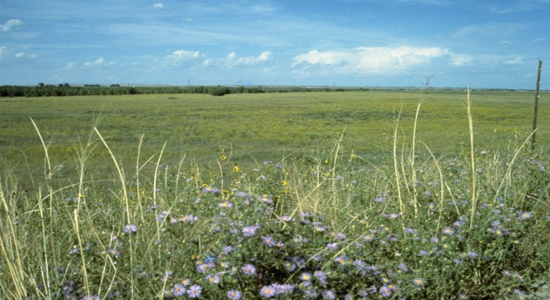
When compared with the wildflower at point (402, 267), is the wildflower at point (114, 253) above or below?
above

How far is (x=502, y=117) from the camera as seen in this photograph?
34625 millimetres

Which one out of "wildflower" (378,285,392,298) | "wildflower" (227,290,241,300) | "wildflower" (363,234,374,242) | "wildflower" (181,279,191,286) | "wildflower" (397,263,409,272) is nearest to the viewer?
"wildflower" (227,290,241,300)

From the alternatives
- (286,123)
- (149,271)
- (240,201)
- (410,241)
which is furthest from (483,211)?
(286,123)

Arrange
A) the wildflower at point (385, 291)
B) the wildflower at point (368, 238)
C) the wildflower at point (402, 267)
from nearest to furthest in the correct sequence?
the wildflower at point (385, 291) → the wildflower at point (402, 267) → the wildflower at point (368, 238)

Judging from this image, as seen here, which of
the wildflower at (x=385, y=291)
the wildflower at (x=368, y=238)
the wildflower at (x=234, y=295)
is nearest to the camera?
the wildflower at (x=234, y=295)

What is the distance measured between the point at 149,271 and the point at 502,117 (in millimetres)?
35253

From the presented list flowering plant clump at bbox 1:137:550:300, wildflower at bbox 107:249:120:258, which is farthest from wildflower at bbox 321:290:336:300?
wildflower at bbox 107:249:120:258

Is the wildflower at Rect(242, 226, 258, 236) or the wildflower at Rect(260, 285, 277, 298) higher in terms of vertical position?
the wildflower at Rect(242, 226, 258, 236)

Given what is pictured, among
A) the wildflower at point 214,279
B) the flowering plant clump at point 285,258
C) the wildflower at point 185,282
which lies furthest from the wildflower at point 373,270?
the wildflower at point 185,282

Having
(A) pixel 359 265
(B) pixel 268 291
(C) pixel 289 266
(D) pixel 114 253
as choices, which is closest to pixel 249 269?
(B) pixel 268 291

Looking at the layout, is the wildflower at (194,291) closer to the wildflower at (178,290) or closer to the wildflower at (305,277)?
the wildflower at (178,290)

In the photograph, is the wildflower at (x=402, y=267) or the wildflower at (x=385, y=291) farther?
the wildflower at (x=402, y=267)

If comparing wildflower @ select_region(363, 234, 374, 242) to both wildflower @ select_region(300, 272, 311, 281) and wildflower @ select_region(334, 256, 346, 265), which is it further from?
wildflower @ select_region(300, 272, 311, 281)

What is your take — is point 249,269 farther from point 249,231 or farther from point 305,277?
point 305,277
